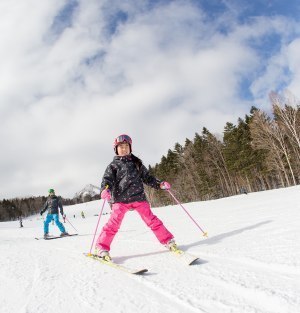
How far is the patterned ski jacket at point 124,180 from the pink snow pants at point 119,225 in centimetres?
10

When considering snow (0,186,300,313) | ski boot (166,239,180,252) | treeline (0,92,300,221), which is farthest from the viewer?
treeline (0,92,300,221)

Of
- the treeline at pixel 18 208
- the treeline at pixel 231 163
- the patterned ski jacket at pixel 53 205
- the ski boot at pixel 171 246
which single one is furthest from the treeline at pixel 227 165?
the treeline at pixel 18 208

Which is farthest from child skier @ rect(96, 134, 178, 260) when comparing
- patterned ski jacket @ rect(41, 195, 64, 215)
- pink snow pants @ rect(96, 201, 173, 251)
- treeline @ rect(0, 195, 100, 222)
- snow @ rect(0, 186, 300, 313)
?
treeline @ rect(0, 195, 100, 222)

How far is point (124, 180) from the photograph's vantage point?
4.55 metres

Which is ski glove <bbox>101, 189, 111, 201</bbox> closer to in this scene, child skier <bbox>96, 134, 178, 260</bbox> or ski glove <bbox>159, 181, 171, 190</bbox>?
child skier <bbox>96, 134, 178, 260</bbox>

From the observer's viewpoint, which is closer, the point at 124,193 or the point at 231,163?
the point at 124,193

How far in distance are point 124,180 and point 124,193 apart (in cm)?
21

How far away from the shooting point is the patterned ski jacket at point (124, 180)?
177 inches

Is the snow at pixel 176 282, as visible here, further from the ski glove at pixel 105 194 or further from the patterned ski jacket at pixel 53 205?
the patterned ski jacket at pixel 53 205

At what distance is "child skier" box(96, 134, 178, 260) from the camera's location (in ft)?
14.1

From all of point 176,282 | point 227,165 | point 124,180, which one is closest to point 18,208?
point 227,165

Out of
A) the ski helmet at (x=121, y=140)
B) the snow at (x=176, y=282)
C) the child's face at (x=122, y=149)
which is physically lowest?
the snow at (x=176, y=282)

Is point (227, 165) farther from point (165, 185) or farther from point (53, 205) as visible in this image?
point (165, 185)

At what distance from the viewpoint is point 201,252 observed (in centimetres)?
369
